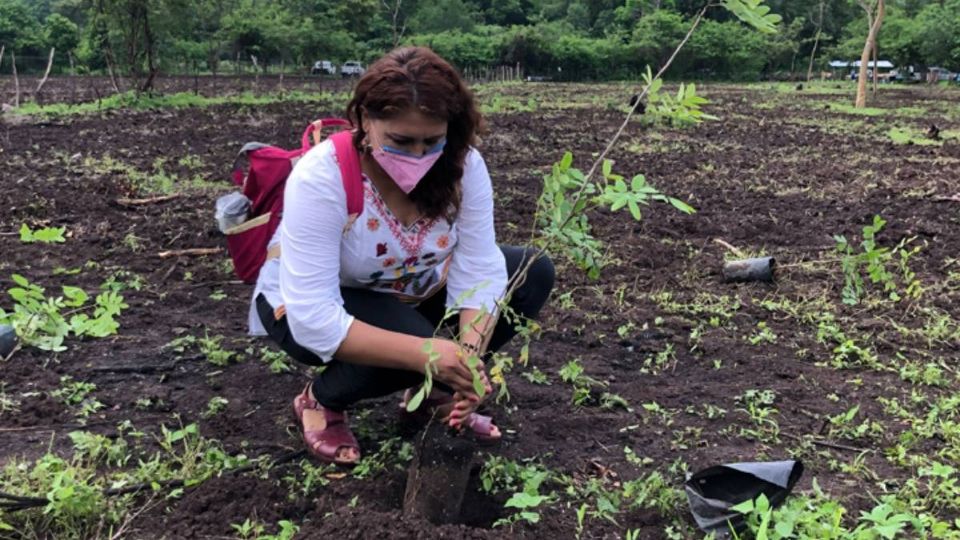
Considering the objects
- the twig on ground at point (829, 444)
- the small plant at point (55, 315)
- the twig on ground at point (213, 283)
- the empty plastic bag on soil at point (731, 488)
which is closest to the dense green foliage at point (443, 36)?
the twig on ground at point (213, 283)

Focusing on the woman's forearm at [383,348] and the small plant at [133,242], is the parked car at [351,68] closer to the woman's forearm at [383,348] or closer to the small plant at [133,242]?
the small plant at [133,242]

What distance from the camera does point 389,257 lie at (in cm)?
229

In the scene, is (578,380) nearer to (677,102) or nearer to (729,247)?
(677,102)

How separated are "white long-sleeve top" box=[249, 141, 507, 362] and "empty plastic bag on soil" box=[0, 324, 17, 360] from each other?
1.28 m

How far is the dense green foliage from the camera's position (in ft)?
77.6

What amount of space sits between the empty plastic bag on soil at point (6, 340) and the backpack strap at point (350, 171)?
1.84 metres

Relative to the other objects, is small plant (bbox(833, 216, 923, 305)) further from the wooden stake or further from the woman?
the wooden stake

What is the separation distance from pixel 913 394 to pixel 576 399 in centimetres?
131

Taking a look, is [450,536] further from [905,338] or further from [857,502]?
[905,338]

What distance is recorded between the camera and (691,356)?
3432 millimetres

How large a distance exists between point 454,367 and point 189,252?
3313mm

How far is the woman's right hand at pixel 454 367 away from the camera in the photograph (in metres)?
2.00

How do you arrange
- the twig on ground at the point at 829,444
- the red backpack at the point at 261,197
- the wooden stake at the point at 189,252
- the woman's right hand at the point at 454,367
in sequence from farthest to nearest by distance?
1. the wooden stake at the point at 189,252
2. the twig on ground at the point at 829,444
3. the red backpack at the point at 261,197
4. the woman's right hand at the point at 454,367

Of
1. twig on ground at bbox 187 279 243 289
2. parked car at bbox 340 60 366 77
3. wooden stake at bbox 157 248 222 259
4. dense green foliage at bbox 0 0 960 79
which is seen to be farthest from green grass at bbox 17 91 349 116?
parked car at bbox 340 60 366 77
